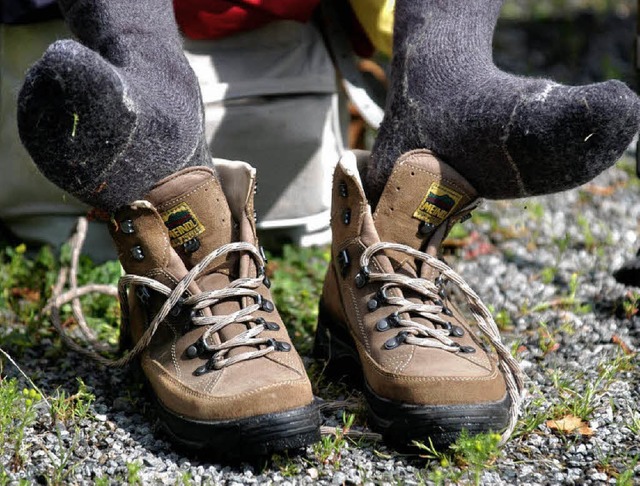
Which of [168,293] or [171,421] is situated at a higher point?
[168,293]

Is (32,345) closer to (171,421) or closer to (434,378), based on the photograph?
(171,421)

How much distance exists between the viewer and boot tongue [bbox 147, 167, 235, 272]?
1729mm

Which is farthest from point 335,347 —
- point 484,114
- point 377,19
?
point 377,19

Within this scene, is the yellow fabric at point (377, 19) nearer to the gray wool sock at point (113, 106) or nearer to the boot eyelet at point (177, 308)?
the gray wool sock at point (113, 106)

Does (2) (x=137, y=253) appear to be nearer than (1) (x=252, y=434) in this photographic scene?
No

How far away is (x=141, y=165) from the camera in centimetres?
166

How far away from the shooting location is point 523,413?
1.82 metres

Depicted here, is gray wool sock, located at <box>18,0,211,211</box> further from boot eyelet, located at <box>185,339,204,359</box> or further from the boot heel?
the boot heel

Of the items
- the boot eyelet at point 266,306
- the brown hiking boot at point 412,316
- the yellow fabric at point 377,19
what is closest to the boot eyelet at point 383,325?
the brown hiking boot at point 412,316

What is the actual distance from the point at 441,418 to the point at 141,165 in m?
0.70

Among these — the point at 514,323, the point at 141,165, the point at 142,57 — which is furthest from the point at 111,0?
the point at 514,323

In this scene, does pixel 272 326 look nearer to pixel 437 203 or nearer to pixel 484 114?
pixel 437 203

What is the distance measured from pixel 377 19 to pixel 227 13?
1.31 feet

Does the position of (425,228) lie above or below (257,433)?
above
